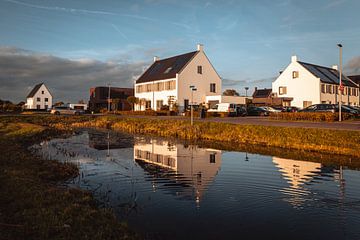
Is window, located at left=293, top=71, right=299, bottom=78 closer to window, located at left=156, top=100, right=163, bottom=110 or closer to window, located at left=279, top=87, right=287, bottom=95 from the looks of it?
window, located at left=279, top=87, right=287, bottom=95

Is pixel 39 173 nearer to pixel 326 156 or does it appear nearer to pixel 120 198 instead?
pixel 120 198

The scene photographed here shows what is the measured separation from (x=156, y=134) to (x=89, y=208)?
19609 millimetres

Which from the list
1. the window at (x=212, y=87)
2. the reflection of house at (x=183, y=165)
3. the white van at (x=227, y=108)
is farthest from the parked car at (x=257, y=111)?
the reflection of house at (x=183, y=165)

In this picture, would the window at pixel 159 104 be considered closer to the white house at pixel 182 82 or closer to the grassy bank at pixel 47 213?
the white house at pixel 182 82

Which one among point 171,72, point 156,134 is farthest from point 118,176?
point 171,72

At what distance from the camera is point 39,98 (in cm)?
8488

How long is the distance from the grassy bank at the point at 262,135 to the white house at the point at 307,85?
30094 mm

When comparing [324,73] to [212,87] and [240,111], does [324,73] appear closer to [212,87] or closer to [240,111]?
[212,87]

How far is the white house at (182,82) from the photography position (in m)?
45.1

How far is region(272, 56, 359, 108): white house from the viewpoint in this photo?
47844 millimetres

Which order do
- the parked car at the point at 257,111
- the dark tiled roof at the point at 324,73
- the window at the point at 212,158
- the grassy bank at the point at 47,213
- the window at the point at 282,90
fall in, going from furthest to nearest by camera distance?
the window at the point at 282,90, the dark tiled roof at the point at 324,73, the parked car at the point at 257,111, the window at the point at 212,158, the grassy bank at the point at 47,213

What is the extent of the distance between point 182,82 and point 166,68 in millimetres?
7221

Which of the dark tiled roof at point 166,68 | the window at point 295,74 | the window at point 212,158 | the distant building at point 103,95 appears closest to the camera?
the window at point 212,158

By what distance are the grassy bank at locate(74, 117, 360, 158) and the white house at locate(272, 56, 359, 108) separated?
30.1m
